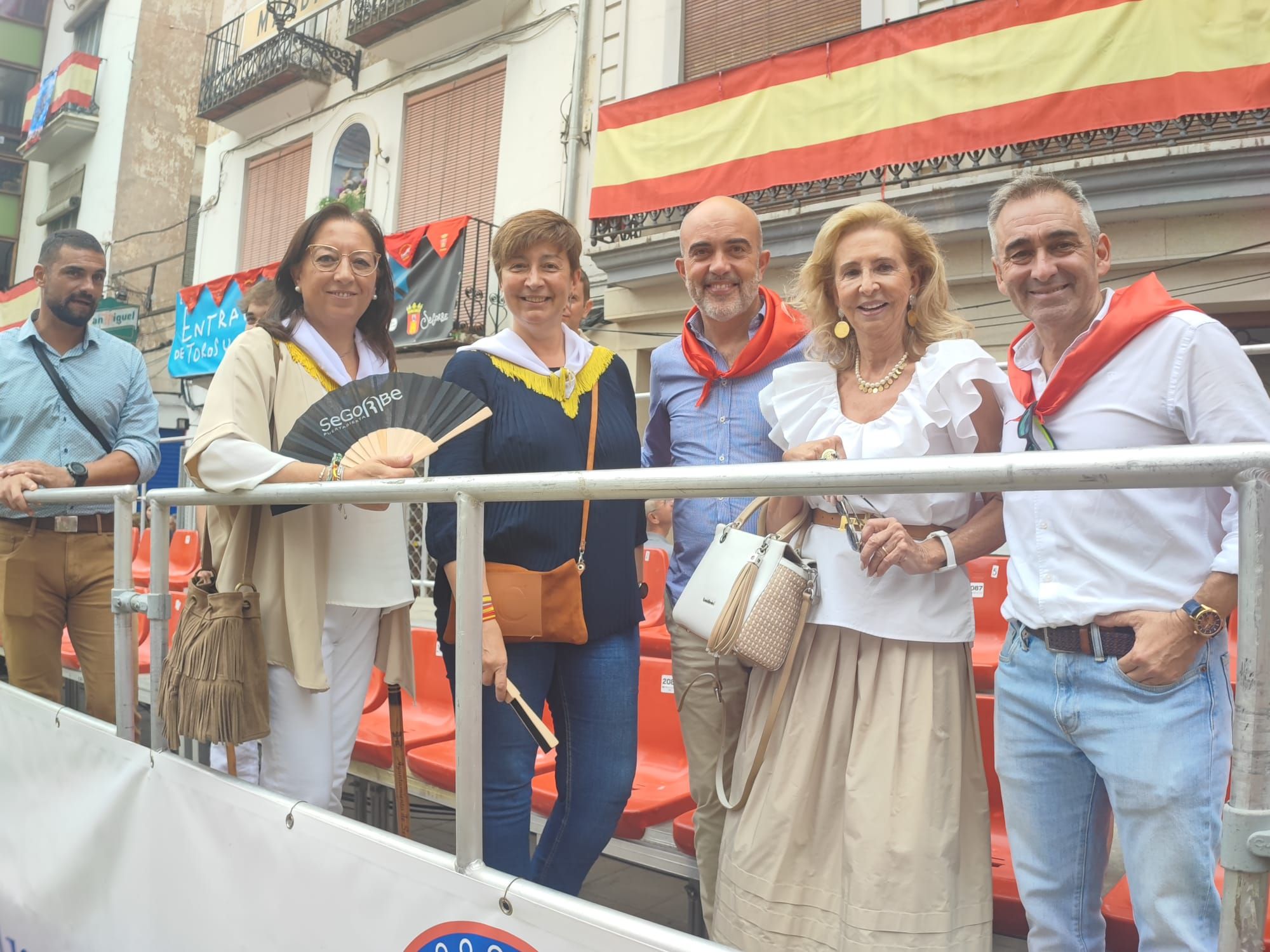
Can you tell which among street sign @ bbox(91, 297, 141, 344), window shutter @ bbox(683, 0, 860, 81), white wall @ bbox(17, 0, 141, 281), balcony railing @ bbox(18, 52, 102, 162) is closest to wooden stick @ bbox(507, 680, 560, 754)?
window shutter @ bbox(683, 0, 860, 81)

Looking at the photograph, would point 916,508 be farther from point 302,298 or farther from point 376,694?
point 376,694

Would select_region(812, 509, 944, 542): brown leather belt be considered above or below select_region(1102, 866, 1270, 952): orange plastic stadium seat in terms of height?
above

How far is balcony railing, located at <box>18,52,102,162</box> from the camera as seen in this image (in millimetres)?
19234

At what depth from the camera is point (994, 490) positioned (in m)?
1.02

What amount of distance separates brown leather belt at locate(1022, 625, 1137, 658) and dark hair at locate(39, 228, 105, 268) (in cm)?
322

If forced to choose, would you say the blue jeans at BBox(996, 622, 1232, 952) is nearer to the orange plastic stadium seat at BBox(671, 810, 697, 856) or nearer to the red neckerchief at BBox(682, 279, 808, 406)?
the red neckerchief at BBox(682, 279, 808, 406)

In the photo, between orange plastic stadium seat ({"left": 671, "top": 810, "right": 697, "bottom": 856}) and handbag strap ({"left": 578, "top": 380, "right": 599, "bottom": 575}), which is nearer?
handbag strap ({"left": 578, "top": 380, "right": 599, "bottom": 575})

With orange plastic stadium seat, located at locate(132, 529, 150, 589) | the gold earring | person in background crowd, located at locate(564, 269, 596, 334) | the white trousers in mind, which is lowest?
the white trousers

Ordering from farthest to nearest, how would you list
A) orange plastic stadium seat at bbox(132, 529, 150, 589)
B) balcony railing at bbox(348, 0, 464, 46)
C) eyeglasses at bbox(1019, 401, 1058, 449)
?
1. balcony railing at bbox(348, 0, 464, 46)
2. orange plastic stadium seat at bbox(132, 529, 150, 589)
3. eyeglasses at bbox(1019, 401, 1058, 449)

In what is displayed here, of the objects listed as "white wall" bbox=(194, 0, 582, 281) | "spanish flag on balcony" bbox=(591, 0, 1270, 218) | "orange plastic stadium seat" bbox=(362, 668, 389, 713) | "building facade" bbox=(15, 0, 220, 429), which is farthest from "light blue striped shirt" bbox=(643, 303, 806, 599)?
"building facade" bbox=(15, 0, 220, 429)

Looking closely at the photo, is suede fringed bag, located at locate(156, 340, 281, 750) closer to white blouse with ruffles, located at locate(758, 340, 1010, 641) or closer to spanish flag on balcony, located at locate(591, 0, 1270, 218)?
white blouse with ruffles, located at locate(758, 340, 1010, 641)

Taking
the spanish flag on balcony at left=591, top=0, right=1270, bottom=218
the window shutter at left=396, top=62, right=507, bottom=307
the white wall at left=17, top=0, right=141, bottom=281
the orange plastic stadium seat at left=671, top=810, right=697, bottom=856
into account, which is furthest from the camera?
the white wall at left=17, top=0, right=141, bottom=281

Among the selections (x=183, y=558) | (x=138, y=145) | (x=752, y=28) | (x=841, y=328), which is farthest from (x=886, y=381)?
(x=138, y=145)

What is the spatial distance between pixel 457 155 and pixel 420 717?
8.55 m
